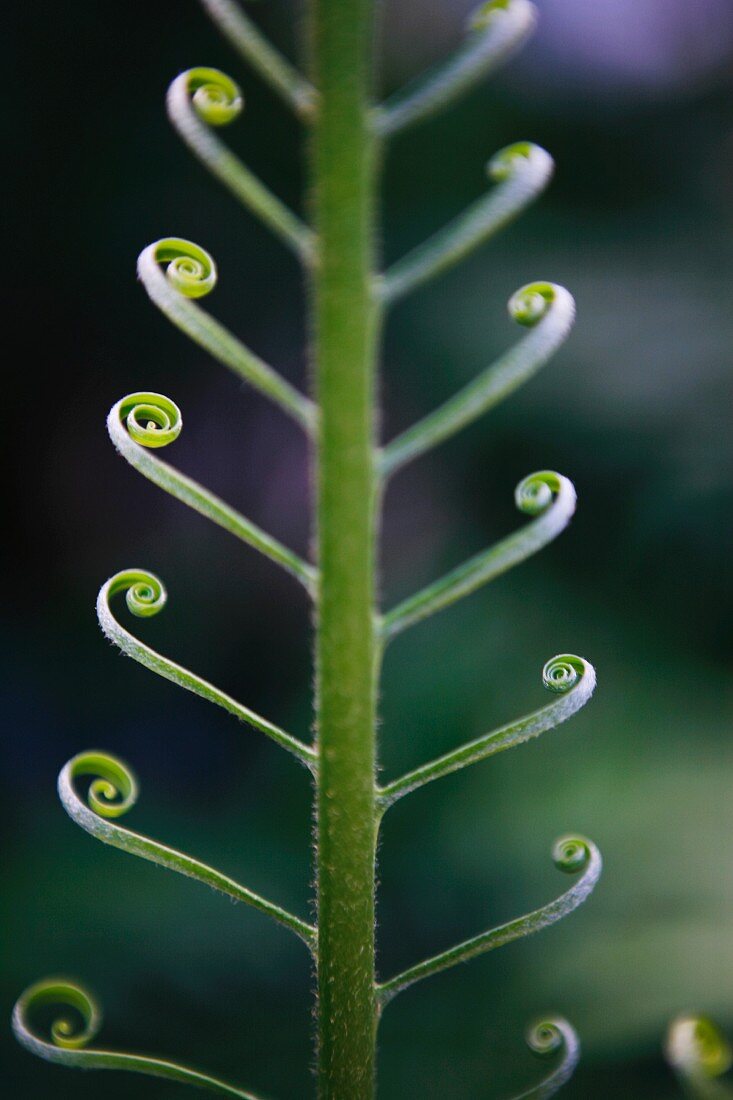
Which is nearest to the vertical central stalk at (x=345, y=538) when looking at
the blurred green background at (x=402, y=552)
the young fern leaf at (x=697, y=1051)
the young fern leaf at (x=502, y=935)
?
the young fern leaf at (x=502, y=935)

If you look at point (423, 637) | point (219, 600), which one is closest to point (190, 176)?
point (219, 600)

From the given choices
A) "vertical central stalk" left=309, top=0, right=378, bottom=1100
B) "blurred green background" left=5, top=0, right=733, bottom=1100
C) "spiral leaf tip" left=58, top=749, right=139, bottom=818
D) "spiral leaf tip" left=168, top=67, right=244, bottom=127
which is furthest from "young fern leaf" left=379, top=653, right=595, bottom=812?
"blurred green background" left=5, top=0, right=733, bottom=1100

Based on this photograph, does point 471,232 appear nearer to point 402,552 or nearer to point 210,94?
point 210,94

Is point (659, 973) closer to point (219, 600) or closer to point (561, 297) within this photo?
point (219, 600)

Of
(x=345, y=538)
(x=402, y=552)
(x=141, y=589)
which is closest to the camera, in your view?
(x=345, y=538)

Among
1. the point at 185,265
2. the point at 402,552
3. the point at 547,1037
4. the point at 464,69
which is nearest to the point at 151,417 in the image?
the point at 185,265
